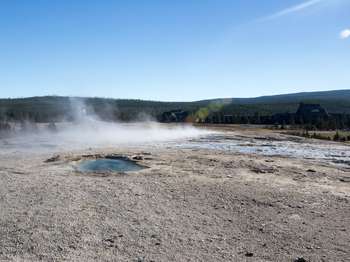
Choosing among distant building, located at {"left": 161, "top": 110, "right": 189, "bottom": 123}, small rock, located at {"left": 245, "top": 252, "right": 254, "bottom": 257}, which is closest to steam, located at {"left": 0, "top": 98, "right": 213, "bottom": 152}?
distant building, located at {"left": 161, "top": 110, "right": 189, "bottom": 123}

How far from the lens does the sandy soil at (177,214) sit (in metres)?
8.88

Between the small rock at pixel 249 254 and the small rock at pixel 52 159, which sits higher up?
the small rock at pixel 52 159

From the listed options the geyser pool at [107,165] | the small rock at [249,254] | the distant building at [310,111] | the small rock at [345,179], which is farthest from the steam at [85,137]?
the small rock at [249,254]

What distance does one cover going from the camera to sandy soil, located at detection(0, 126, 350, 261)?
8.88 m

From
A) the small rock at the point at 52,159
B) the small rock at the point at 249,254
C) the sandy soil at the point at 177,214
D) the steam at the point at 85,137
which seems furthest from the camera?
the steam at the point at 85,137

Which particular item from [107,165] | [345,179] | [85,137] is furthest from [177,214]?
[85,137]

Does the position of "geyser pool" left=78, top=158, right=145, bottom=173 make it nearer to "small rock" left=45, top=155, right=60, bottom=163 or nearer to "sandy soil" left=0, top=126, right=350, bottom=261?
"sandy soil" left=0, top=126, right=350, bottom=261

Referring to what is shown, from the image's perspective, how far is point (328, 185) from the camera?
1561 centimetres

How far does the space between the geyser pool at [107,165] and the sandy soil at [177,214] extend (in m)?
0.80

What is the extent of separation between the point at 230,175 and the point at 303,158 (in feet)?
22.7

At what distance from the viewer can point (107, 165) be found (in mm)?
20391

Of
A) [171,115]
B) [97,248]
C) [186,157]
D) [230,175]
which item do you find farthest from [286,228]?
[171,115]

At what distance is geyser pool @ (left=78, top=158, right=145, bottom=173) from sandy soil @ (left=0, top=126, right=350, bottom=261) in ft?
2.64

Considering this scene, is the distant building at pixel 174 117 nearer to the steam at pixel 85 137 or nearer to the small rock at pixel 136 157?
the steam at pixel 85 137
